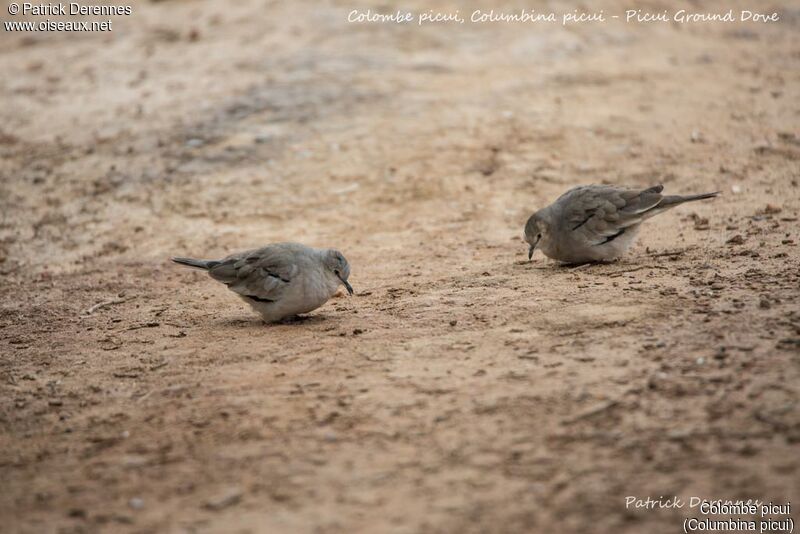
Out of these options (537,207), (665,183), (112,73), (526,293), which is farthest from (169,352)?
(112,73)

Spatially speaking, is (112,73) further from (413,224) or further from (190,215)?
(413,224)

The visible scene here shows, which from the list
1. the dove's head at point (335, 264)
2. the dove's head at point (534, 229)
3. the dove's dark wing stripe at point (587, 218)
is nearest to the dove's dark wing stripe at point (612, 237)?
the dove's dark wing stripe at point (587, 218)

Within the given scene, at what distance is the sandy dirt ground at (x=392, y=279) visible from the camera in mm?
4035

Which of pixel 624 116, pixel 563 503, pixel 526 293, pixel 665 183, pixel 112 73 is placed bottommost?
pixel 563 503

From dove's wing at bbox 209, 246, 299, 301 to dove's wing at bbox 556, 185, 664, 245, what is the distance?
7.58 feet

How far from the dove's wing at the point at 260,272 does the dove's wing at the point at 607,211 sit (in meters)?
2.31

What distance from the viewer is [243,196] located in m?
9.81

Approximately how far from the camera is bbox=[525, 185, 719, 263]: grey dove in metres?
6.93

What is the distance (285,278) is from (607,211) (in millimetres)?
2625

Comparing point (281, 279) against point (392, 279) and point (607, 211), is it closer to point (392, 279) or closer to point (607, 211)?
point (392, 279)

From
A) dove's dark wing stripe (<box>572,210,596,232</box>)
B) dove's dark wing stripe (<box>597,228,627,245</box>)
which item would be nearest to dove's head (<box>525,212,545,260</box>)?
dove's dark wing stripe (<box>572,210,596,232</box>)

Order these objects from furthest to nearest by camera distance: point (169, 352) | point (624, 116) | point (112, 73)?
point (112, 73) → point (624, 116) → point (169, 352)

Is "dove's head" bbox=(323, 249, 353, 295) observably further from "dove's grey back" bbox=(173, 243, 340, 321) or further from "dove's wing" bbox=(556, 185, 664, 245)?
"dove's wing" bbox=(556, 185, 664, 245)

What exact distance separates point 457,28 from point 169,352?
9014 mm
